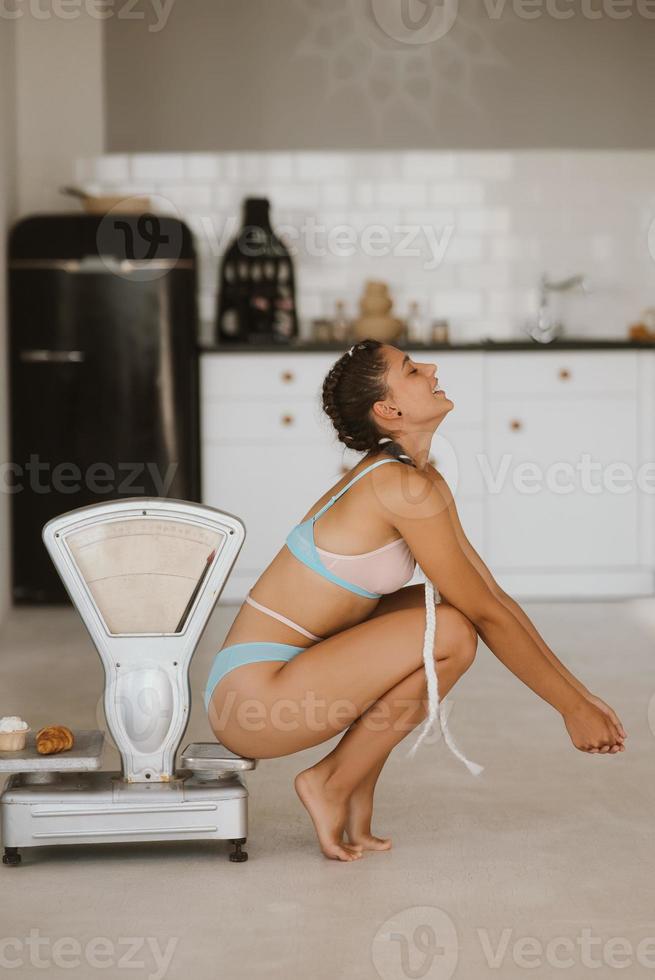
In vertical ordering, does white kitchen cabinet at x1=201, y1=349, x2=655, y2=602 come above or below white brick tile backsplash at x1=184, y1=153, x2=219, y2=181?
below

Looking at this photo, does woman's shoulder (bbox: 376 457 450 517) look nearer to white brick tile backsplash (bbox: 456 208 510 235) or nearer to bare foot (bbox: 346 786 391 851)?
bare foot (bbox: 346 786 391 851)

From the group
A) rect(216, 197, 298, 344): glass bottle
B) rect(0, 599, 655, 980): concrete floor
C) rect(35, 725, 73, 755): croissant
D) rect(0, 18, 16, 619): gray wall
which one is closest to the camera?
rect(0, 599, 655, 980): concrete floor

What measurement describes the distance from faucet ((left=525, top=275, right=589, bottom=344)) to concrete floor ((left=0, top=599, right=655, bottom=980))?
2409 mm

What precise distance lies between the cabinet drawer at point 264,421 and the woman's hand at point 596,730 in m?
2.82

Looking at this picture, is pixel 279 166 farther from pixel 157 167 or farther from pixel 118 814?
pixel 118 814

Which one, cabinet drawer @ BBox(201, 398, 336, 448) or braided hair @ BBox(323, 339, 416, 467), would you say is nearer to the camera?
braided hair @ BBox(323, 339, 416, 467)

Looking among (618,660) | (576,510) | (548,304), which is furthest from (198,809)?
(548,304)

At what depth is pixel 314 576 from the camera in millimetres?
2381

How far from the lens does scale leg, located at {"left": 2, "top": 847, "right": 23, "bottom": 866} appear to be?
93.2 inches

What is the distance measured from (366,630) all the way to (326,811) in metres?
0.33

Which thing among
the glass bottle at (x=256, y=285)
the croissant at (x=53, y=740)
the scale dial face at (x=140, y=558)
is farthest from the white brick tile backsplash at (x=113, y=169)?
the croissant at (x=53, y=740)

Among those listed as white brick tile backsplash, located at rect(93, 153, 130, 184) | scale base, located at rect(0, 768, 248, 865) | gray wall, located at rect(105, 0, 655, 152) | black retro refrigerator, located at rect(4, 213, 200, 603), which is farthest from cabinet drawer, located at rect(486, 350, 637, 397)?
scale base, located at rect(0, 768, 248, 865)

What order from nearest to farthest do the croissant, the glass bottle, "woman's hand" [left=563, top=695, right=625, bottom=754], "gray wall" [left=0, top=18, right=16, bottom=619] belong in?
"woman's hand" [left=563, top=695, right=625, bottom=754], the croissant, "gray wall" [left=0, top=18, right=16, bottom=619], the glass bottle

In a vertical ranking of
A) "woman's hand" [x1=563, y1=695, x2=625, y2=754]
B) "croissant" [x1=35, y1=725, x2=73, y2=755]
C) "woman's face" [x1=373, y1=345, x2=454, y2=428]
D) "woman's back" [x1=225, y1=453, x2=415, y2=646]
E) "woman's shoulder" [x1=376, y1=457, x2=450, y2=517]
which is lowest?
"croissant" [x1=35, y1=725, x2=73, y2=755]
